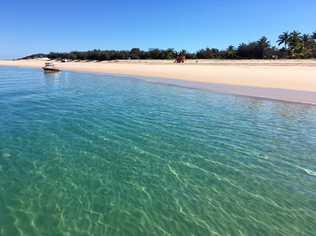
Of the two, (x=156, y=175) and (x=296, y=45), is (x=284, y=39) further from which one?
(x=156, y=175)

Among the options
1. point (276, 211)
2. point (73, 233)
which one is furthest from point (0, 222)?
point (276, 211)

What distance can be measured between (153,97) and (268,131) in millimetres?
10604

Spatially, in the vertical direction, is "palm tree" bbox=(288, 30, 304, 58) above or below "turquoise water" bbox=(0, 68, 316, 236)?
above

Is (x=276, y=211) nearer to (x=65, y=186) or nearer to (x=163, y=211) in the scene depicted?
(x=163, y=211)

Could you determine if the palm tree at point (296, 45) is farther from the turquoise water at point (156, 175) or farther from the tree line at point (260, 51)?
the turquoise water at point (156, 175)

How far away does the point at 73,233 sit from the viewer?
15.2 ft

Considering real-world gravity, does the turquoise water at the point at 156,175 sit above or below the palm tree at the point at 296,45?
below

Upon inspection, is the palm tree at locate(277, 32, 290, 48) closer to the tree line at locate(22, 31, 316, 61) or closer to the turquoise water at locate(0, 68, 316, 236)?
the tree line at locate(22, 31, 316, 61)

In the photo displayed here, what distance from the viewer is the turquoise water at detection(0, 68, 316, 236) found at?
5004 millimetres


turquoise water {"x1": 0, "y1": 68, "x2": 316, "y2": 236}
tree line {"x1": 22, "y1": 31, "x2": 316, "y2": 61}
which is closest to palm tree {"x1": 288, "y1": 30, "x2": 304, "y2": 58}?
tree line {"x1": 22, "y1": 31, "x2": 316, "y2": 61}

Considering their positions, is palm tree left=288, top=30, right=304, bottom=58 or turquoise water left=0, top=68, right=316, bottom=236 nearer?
turquoise water left=0, top=68, right=316, bottom=236

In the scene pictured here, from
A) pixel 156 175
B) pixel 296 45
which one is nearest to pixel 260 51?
pixel 296 45

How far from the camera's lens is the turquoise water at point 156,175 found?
5004mm

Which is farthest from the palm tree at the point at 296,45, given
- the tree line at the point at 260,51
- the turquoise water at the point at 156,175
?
the turquoise water at the point at 156,175
